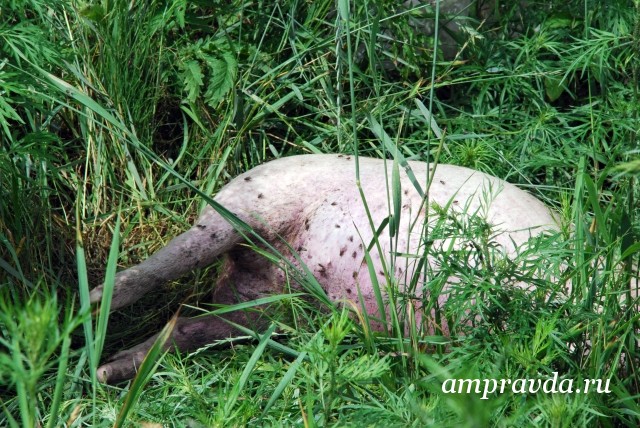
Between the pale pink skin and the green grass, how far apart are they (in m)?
0.11

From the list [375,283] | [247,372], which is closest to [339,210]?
[375,283]

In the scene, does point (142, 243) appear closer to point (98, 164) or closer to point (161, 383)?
point (98, 164)

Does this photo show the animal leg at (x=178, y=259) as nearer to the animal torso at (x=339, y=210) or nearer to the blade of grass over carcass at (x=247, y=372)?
the animal torso at (x=339, y=210)

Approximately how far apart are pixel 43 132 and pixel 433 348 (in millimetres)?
1477

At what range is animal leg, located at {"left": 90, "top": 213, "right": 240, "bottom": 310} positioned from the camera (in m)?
3.01

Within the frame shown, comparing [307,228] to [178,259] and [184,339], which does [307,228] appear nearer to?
[178,259]

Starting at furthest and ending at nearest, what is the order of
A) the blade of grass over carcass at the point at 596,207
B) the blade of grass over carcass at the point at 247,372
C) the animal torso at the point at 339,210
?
the animal torso at the point at 339,210, the blade of grass over carcass at the point at 596,207, the blade of grass over carcass at the point at 247,372

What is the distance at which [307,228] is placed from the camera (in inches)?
129

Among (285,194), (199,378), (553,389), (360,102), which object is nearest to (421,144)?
(360,102)

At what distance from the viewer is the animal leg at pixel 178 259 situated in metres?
3.01

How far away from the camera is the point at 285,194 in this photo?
331cm

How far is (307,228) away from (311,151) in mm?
572

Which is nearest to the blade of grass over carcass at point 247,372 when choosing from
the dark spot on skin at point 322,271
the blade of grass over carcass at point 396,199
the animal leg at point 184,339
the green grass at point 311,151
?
the green grass at point 311,151

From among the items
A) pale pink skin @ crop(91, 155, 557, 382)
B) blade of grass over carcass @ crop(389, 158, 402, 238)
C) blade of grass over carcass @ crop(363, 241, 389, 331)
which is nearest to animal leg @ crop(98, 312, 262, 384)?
pale pink skin @ crop(91, 155, 557, 382)
